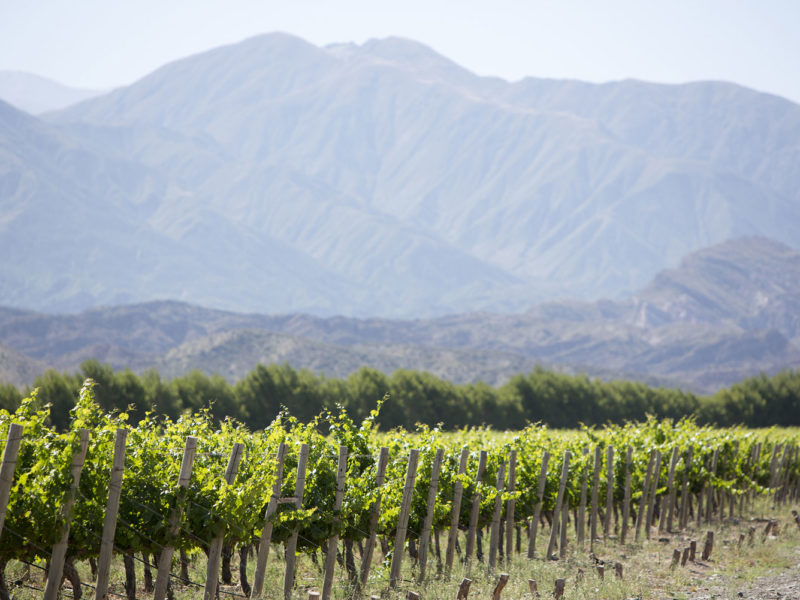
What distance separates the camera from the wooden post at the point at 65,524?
887 centimetres

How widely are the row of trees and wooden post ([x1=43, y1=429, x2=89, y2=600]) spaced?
3743cm

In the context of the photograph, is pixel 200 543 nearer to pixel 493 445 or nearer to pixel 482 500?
pixel 482 500

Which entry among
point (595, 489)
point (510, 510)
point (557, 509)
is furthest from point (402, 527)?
point (595, 489)

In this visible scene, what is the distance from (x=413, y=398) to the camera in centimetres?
6256

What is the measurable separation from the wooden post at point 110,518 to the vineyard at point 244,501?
2 cm

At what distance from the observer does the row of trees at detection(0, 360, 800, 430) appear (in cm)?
5056

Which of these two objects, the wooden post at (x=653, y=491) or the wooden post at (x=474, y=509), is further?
the wooden post at (x=653, y=491)

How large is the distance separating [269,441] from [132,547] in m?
2.88

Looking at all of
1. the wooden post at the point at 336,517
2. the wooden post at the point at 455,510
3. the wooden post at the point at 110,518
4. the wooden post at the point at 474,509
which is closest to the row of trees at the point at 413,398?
the wooden post at the point at 474,509

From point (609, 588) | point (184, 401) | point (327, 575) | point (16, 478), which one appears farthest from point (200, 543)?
point (184, 401)

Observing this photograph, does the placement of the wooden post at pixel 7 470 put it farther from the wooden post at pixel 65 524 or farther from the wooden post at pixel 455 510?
the wooden post at pixel 455 510

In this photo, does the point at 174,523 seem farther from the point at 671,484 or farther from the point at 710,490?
the point at 710,490

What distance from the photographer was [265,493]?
433 inches

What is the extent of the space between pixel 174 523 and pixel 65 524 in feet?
4.23
